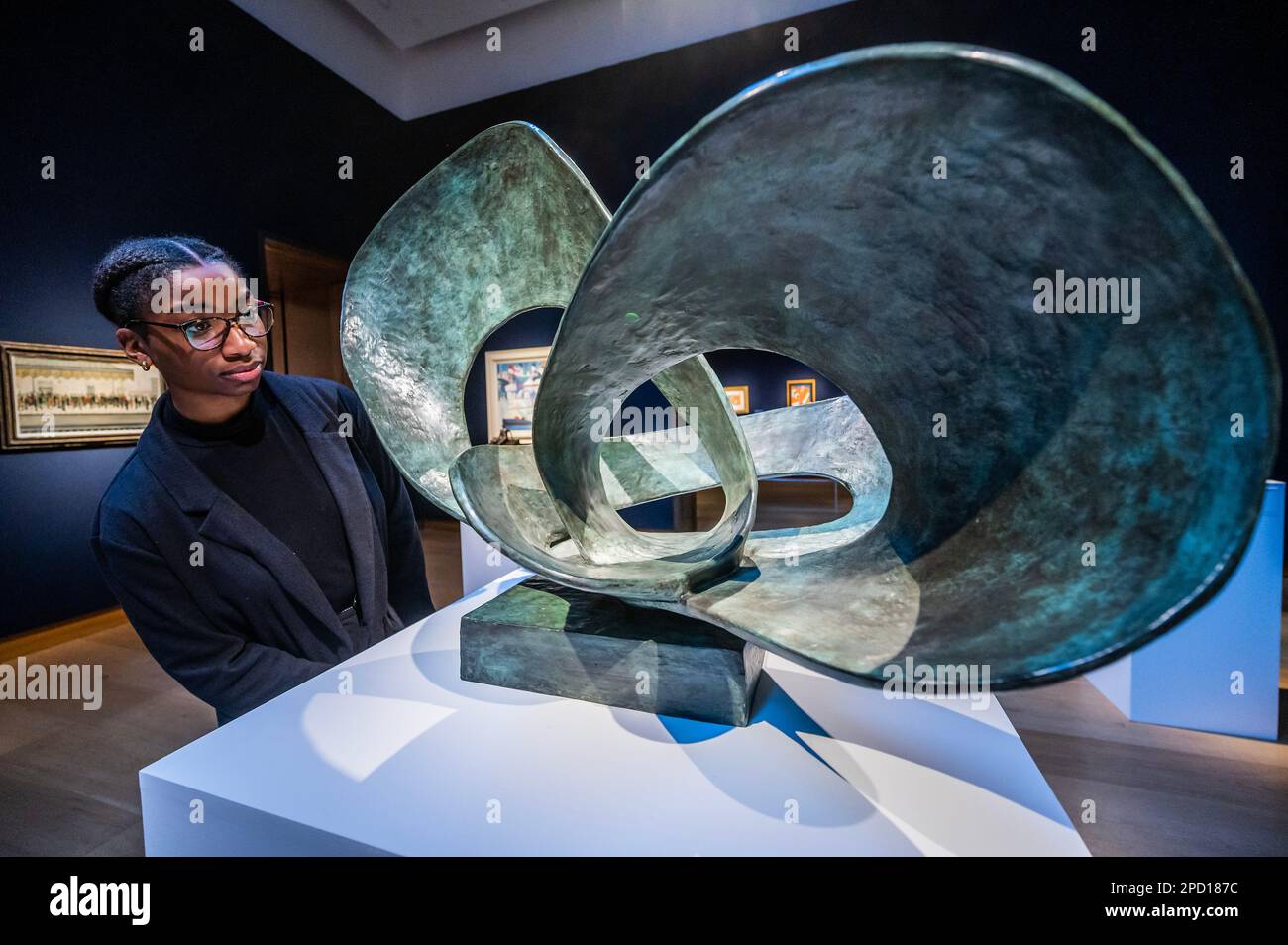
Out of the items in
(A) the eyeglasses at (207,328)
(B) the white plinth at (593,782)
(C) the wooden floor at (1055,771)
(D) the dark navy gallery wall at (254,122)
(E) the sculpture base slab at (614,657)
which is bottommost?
(C) the wooden floor at (1055,771)

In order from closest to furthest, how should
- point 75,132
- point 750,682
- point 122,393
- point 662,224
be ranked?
point 662,224 < point 750,682 < point 75,132 < point 122,393

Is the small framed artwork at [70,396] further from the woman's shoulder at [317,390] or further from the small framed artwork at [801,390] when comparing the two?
the small framed artwork at [801,390]

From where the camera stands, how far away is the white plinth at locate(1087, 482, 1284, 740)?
184 cm

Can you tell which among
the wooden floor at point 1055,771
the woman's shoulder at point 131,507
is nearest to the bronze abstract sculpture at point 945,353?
the woman's shoulder at point 131,507

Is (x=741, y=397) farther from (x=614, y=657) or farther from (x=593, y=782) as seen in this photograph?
(x=593, y=782)

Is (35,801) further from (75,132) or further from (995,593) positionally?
(75,132)

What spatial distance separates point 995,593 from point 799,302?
432 millimetres

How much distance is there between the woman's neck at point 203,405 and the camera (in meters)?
1.21

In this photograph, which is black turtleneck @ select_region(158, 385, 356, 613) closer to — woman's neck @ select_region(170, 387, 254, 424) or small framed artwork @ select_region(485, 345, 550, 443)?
woman's neck @ select_region(170, 387, 254, 424)

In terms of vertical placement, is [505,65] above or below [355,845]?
above

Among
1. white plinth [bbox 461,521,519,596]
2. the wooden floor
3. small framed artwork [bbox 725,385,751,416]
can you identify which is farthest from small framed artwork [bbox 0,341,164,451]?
small framed artwork [bbox 725,385,751,416]

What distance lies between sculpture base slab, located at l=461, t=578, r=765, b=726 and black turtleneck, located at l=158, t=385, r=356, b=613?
502mm

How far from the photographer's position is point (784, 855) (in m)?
0.67

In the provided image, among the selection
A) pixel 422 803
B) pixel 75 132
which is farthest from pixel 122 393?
pixel 422 803
